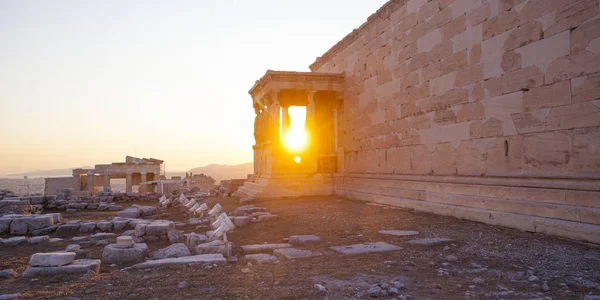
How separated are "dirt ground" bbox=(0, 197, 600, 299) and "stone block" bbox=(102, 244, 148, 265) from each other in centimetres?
33

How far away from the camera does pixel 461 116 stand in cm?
901

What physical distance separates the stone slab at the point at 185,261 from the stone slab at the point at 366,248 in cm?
172

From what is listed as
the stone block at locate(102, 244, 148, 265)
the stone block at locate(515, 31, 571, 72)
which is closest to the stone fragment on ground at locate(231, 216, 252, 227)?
the stone block at locate(102, 244, 148, 265)

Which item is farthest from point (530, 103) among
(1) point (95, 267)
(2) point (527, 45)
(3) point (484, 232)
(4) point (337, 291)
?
(1) point (95, 267)

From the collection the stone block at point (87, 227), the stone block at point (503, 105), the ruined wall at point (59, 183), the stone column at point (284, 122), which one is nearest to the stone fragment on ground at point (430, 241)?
the stone block at point (503, 105)

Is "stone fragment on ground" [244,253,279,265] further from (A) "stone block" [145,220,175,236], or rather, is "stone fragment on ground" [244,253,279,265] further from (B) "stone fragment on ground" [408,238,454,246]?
(A) "stone block" [145,220,175,236]

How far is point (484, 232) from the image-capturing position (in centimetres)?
665

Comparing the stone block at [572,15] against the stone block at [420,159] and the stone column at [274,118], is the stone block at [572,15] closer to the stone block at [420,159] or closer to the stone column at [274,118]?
the stone block at [420,159]

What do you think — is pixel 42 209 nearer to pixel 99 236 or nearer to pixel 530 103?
pixel 99 236

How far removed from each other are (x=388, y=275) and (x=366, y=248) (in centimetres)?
133

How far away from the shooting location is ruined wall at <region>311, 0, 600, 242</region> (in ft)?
20.6

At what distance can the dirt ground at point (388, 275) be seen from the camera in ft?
12.5

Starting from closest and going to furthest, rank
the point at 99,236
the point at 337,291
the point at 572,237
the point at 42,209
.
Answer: the point at 337,291 → the point at 572,237 → the point at 99,236 → the point at 42,209

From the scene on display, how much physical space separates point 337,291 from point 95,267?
309 cm
